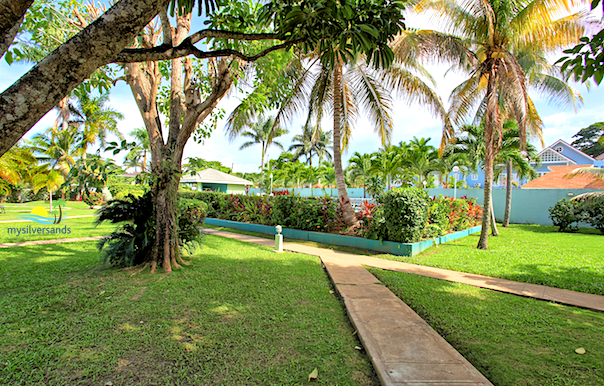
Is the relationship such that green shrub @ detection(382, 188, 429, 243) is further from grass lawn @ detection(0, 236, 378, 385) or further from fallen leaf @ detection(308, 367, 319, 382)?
fallen leaf @ detection(308, 367, 319, 382)

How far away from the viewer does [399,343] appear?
294 cm

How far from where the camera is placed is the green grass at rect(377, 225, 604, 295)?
559 cm

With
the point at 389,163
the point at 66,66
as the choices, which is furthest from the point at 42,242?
the point at 389,163

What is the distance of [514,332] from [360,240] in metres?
5.28

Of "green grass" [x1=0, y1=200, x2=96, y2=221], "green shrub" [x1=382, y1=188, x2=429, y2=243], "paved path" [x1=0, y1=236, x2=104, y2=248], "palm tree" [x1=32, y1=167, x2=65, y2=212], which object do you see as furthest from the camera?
"green grass" [x1=0, y1=200, x2=96, y2=221]

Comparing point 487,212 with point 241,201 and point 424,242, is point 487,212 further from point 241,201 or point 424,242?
point 241,201

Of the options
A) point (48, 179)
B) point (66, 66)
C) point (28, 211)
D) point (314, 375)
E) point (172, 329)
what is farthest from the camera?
point (28, 211)

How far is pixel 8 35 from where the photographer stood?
1.91 metres

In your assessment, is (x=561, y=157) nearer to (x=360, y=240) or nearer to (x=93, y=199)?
(x=360, y=240)

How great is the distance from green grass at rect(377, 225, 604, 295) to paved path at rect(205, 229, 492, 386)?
2981 mm

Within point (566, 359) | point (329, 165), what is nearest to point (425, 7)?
point (566, 359)

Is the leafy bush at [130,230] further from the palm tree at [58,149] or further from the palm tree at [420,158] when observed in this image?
the palm tree at [420,158]

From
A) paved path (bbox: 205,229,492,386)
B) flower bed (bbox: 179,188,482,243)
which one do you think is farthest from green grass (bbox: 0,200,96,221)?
paved path (bbox: 205,229,492,386)

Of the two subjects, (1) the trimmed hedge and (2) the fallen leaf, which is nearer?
(2) the fallen leaf
